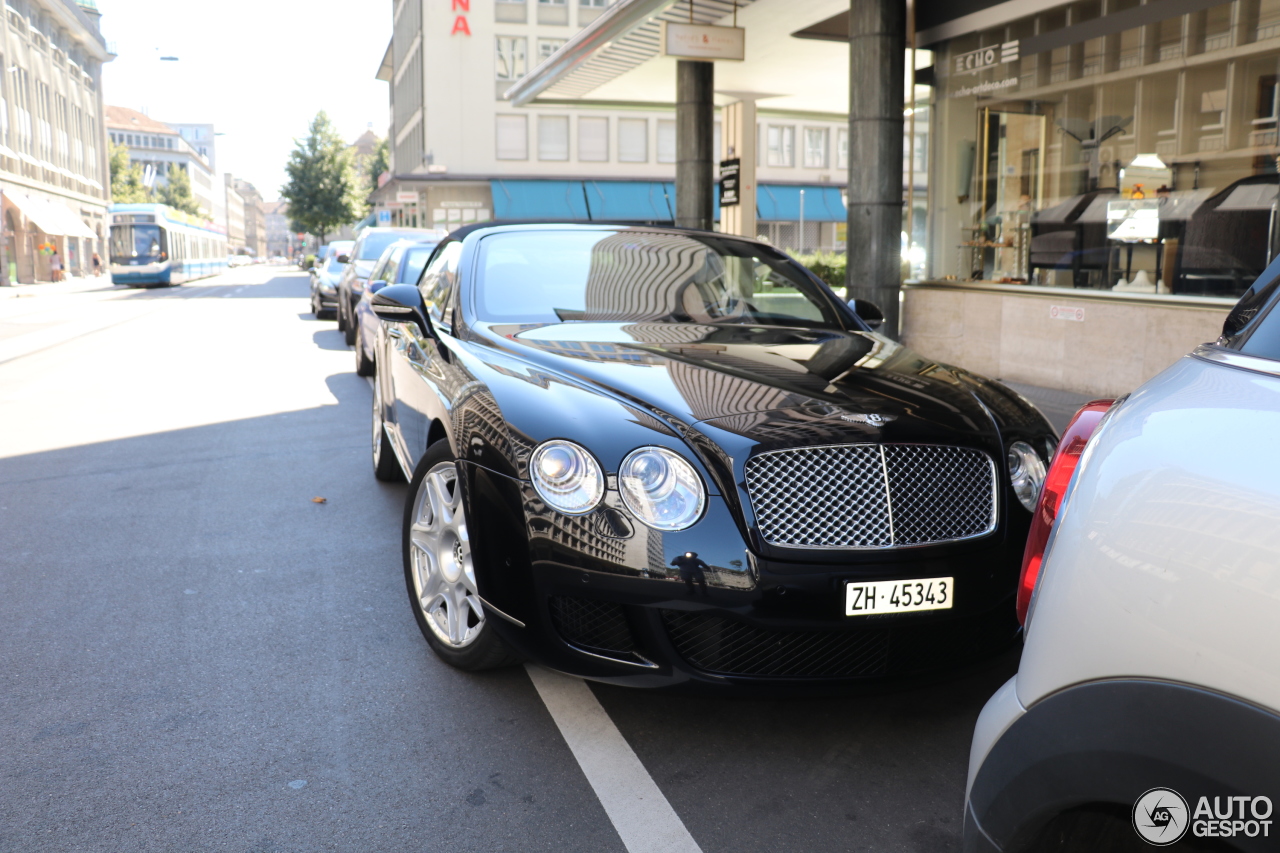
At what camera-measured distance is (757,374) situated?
11.7 ft

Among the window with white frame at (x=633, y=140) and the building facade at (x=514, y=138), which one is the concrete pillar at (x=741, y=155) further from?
the window with white frame at (x=633, y=140)

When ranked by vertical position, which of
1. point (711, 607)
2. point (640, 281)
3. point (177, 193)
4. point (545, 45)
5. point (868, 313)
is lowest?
point (711, 607)

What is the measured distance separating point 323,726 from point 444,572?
64 cm

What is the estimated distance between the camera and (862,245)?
1155 centimetres

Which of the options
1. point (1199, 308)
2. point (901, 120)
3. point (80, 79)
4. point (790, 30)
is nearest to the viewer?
point (1199, 308)

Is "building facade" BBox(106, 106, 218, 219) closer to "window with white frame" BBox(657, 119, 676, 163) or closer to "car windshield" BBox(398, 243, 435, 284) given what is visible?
"window with white frame" BBox(657, 119, 676, 163)

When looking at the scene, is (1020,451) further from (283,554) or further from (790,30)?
(790,30)

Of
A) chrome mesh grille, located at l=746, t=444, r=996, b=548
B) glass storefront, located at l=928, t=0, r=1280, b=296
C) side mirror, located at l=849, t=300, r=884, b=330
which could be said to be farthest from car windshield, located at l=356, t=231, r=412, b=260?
chrome mesh grille, located at l=746, t=444, r=996, b=548

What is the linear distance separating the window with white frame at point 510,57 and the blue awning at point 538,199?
5.02 m

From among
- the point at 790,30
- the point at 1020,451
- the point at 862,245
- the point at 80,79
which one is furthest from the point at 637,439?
the point at 80,79

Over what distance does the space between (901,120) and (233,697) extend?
Answer: 31.7ft

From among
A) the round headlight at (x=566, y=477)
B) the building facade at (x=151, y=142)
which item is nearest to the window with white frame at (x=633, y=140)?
the round headlight at (x=566, y=477)

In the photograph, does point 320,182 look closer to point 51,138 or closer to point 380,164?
point 51,138

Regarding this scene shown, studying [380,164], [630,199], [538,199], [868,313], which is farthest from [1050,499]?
[380,164]
